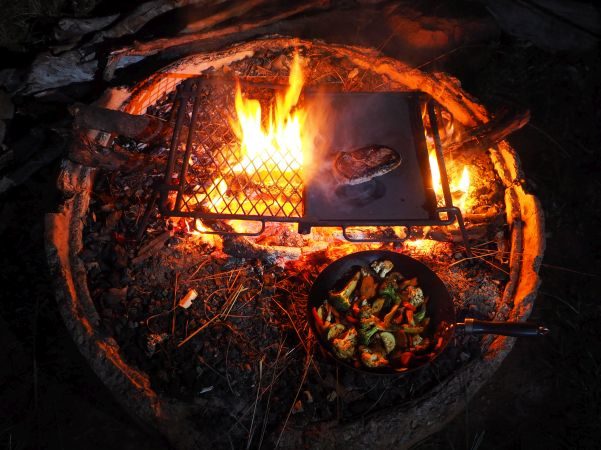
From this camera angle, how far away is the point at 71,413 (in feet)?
13.2

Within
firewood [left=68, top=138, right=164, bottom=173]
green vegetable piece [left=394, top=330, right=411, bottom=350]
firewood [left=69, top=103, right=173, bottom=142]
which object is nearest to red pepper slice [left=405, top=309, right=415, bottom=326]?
green vegetable piece [left=394, top=330, right=411, bottom=350]

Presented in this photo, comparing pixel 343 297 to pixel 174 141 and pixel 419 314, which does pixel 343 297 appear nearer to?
pixel 419 314

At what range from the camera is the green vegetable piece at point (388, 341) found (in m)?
3.38

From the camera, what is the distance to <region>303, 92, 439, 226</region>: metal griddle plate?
3.69m

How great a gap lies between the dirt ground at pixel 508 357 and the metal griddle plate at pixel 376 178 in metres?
1.35

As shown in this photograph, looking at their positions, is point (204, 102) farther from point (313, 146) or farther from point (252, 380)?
point (252, 380)

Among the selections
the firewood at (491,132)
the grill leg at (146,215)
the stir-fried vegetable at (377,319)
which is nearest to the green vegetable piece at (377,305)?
the stir-fried vegetable at (377,319)

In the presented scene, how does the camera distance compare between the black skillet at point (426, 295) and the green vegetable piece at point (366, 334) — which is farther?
the green vegetable piece at point (366, 334)

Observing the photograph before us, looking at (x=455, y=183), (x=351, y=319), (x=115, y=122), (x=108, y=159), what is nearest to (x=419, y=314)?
(x=351, y=319)

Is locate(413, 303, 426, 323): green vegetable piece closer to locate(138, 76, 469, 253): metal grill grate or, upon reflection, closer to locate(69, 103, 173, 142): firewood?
locate(138, 76, 469, 253): metal grill grate

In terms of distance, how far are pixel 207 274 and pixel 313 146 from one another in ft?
5.43

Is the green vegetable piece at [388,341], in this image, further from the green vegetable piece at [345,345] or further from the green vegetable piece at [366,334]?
the green vegetable piece at [345,345]

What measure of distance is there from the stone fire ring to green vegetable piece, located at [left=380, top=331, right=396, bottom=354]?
456 millimetres

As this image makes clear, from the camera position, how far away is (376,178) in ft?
12.6
